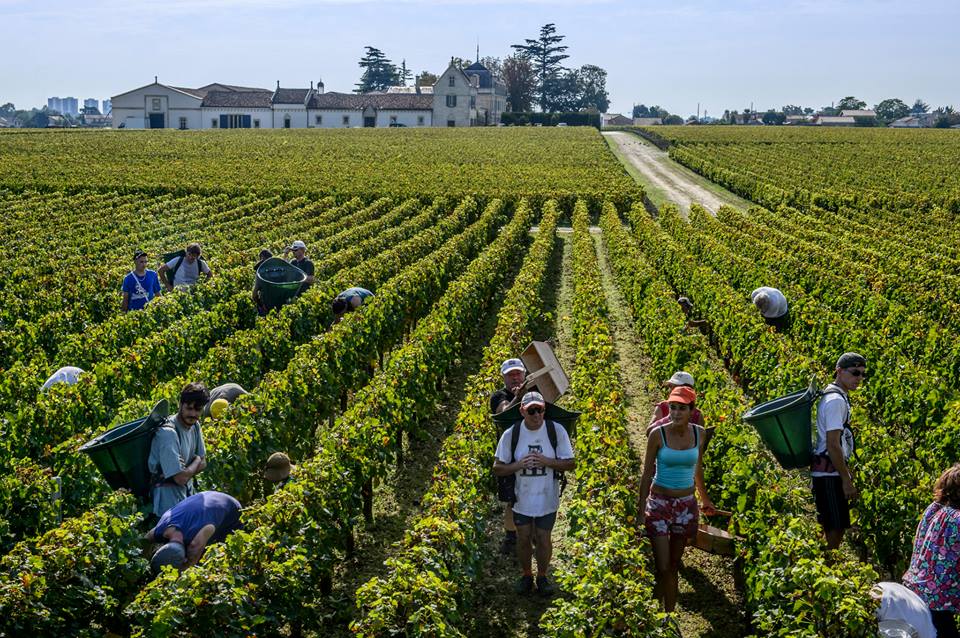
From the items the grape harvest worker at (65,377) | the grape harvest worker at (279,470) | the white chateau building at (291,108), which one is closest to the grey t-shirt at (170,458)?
the grape harvest worker at (279,470)

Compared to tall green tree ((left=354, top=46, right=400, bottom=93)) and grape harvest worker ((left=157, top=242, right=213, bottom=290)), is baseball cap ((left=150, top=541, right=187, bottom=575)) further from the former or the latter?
tall green tree ((left=354, top=46, right=400, bottom=93))

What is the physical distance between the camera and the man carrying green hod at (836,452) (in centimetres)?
716

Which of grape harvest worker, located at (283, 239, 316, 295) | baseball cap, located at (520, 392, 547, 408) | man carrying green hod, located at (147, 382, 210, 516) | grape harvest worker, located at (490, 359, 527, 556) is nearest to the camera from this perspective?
man carrying green hod, located at (147, 382, 210, 516)

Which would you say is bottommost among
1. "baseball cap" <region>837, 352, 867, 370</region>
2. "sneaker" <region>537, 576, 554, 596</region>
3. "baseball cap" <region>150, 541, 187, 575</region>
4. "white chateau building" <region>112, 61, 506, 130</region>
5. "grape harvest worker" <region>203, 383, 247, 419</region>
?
"sneaker" <region>537, 576, 554, 596</region>

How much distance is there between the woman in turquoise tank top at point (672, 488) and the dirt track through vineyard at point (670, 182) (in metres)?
31.9

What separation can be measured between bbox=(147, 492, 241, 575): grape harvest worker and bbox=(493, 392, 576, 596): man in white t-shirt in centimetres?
226

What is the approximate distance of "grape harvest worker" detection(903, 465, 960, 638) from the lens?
18.6 feet

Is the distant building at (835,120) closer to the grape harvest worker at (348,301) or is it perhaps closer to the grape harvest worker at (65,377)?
the grape harvest worker at (348,301)

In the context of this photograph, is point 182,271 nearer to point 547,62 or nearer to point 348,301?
point 348,301

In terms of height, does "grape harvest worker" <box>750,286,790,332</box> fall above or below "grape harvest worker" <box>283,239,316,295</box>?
below

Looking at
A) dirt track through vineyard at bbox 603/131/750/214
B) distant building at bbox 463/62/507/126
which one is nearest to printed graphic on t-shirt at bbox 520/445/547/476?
dirt track through vineyard at bbox 603/131/750/214

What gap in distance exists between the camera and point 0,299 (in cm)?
1639

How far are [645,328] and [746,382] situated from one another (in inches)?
82.4

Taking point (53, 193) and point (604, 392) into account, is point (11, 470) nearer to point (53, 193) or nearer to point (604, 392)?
point (604, 392)
